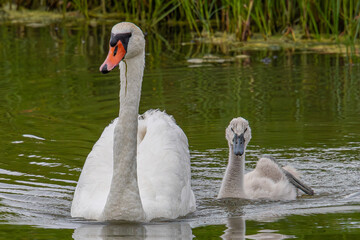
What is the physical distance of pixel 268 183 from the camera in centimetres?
723

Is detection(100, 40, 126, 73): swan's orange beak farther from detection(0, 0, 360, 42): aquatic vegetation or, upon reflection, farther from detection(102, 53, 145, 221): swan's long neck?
detection(0, 0, 360, 42): aquatic vegetation

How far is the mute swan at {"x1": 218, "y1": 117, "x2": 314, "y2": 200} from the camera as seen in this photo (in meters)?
7.05

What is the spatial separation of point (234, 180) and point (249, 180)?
369 mm

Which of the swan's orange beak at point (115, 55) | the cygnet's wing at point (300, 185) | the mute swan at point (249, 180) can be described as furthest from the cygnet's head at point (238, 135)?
the swan's orange beak at point (115, 55)

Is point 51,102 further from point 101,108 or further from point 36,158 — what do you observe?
point 36,158

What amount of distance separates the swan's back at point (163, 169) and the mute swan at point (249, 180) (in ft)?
1.47

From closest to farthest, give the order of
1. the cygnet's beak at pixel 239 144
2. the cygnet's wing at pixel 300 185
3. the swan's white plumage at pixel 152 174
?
1. the swan's white plumage at pixel 152 174
2. the cygnet's beak at pixel 239 144
3. the cygnet's wing at pixel 300 185

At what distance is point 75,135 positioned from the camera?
891 cm

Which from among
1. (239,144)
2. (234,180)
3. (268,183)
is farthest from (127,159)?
(268,183)

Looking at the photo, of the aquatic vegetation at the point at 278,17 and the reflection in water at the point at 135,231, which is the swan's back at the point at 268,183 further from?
the aquatic vegetation at the point at 278,17

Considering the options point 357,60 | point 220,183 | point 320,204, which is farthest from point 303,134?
point 357,60

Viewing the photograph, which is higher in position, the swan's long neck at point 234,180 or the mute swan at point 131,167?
the mute swan at point 131,167

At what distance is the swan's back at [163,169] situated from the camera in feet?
19.9

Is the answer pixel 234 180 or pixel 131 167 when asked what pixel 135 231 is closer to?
pixel 131 167
